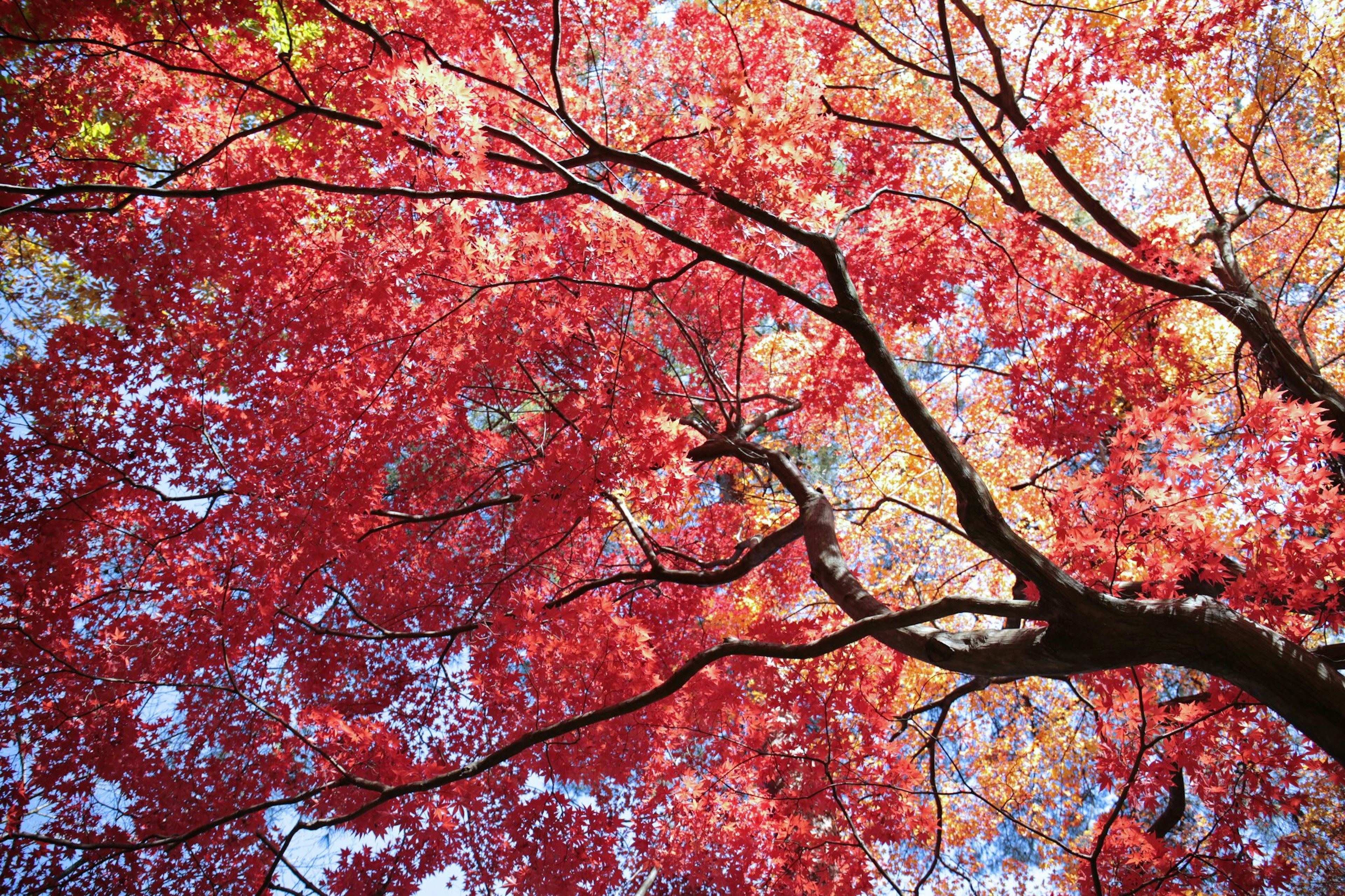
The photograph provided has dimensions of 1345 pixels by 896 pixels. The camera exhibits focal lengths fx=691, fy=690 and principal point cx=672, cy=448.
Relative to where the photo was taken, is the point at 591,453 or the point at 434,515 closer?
the point at 591,453

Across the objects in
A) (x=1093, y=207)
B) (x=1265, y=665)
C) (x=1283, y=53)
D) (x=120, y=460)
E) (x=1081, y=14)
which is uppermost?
(x=1081, y=14)

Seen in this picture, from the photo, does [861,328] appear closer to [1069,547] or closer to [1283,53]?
[1069,547]

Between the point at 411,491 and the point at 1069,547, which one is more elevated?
the point at 411,491

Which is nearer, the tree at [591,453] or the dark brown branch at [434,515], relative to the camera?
the tree at [591,453]

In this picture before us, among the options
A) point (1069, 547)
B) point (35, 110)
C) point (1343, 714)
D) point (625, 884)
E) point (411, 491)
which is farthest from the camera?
point (411, 491)

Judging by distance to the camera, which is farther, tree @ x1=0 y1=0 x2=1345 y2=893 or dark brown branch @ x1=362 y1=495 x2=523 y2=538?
dark brown branch @ x1=362 y1=495 x2=523 y2=538

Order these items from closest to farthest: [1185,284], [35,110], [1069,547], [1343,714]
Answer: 1. [1343,714]
2. [1069,547]
3. [1185,284]
4. [35,110]

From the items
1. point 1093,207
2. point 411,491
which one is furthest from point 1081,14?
point 411,491

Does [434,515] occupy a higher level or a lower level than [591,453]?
higher

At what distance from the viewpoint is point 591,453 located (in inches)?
164

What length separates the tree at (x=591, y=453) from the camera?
11.2ft

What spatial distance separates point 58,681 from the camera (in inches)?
232

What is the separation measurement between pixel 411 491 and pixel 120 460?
253 centimetres

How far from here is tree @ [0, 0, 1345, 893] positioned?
3.41 meters
